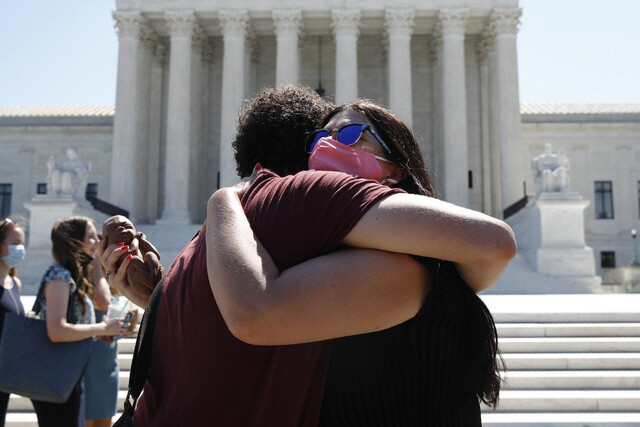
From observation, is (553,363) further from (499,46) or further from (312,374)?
(499,46)

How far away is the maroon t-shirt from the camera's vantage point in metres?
1.69

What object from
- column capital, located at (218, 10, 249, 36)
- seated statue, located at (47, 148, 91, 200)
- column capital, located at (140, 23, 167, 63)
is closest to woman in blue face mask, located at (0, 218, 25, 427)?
seated statue, located at (47, 148, 91, 200)

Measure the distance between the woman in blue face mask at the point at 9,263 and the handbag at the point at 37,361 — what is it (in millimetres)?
923

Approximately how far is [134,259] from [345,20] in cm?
3243

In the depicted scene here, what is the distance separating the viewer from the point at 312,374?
182 cm

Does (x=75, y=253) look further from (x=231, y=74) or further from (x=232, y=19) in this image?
(x=232, y=19)

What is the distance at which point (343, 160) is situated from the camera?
2168 mm

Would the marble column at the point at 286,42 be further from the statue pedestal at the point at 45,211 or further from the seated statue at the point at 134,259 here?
the seated statue at the point at 134,259

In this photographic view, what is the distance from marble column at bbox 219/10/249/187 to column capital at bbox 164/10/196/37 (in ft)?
6.00

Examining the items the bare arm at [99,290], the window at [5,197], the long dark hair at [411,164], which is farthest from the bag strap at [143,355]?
the window at [5,197]

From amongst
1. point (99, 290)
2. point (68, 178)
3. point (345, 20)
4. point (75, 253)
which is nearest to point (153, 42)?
point (345, 20)

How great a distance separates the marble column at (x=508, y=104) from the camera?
32000 millimetres

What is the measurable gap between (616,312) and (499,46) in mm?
24495

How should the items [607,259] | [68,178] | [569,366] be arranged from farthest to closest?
[607,259]
[68,178]
[569,366]
